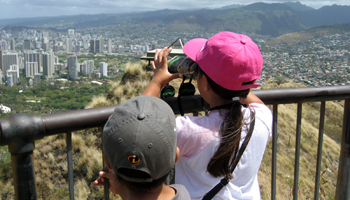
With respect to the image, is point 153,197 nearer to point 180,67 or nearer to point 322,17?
point 180,67

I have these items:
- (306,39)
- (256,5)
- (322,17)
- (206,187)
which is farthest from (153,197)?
(256,5)

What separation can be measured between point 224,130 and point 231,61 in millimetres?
364

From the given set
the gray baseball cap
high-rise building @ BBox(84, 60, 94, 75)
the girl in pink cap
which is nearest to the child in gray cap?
the gray baseball cap

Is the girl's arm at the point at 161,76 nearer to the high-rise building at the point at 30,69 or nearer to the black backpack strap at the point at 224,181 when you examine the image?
the black backpack strap at the point at 224,181

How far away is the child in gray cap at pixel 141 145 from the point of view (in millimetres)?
1134

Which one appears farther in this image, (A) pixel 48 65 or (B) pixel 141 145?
(A) pixel 48 65

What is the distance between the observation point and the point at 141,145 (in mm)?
1129

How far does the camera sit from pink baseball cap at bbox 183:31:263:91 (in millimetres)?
1612

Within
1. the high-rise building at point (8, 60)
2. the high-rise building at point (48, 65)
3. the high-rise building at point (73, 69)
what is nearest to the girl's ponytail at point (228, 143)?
the high-rise building at point (73, 69)

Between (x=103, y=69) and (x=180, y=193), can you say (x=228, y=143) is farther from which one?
(x=103, y=69)

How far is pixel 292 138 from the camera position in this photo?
864 cm

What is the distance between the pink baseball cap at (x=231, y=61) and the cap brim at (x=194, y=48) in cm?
8

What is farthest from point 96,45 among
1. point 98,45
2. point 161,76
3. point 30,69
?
point 161,76

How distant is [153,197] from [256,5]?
12818cm
